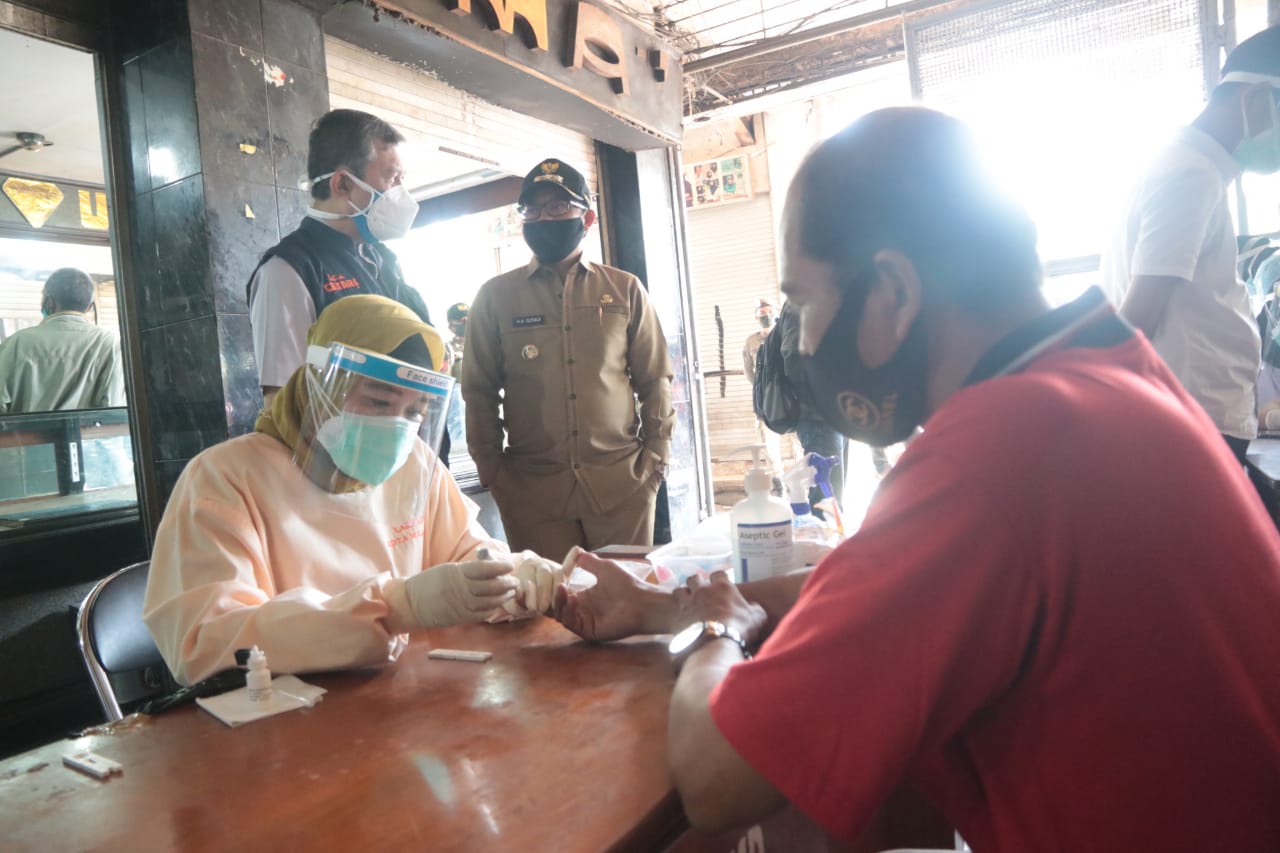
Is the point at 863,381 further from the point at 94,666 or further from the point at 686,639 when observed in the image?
the point at 94,666

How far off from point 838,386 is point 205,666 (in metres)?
1.06

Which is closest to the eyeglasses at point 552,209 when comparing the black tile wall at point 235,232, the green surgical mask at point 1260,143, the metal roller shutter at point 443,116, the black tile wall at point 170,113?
the black tile wall at point 235,232

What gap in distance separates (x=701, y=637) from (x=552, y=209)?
7.55 ft

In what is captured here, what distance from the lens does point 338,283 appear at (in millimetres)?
2391

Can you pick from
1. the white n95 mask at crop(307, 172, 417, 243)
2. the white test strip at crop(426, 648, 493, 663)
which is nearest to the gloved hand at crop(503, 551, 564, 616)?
the white test strip at crop(426, 648, 493, 663)

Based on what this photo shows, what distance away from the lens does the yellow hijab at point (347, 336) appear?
1.55 meters

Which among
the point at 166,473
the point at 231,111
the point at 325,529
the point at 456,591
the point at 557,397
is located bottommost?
the point at 456,591

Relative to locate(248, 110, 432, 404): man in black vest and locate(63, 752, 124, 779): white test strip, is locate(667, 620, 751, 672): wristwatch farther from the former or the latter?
locate(248, 110, 432, 404): man in black vest

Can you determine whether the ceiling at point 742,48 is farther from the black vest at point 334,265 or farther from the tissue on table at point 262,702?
the tissue on table at point 262,702

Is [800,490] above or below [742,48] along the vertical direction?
below

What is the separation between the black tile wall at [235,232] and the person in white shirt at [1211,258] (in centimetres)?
281

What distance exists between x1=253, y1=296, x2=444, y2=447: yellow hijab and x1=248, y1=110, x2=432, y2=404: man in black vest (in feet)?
2.45

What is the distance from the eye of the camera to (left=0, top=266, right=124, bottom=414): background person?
125 inches

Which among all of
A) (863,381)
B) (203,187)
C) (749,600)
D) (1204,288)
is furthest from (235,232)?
(1204,288)
